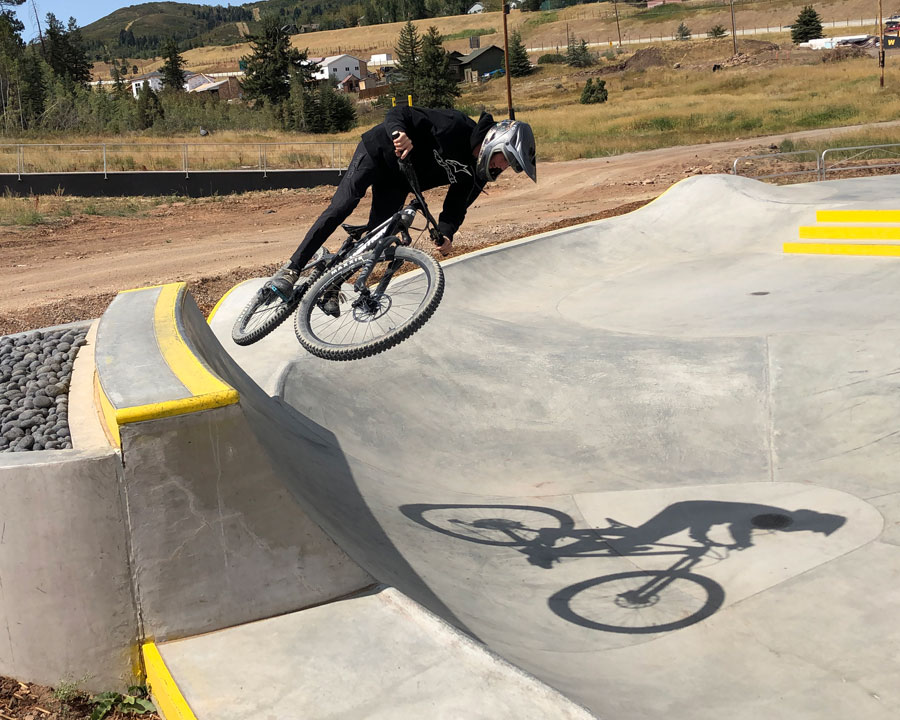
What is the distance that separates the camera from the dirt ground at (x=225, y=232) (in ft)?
51.8

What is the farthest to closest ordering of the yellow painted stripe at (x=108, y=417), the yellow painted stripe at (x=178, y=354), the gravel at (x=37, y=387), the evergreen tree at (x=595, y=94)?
the evergreen tree at (x=595, y=94), the gravel at (x=37, y=387), the yellow painted stripe at (x=178, y=354), the yellow painted stripe at (x=108, y=417)

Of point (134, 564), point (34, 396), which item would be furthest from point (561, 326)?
point (134, 564)

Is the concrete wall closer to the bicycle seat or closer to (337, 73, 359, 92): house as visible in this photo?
the bicycle seat

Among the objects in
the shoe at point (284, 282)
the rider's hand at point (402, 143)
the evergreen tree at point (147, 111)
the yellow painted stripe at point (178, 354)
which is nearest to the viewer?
the yellow painted stripe at point (178, 354)

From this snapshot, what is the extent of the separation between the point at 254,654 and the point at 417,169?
142 inches

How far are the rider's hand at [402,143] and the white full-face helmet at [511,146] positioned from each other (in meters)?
0.52

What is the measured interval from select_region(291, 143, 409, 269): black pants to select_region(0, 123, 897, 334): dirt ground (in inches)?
194

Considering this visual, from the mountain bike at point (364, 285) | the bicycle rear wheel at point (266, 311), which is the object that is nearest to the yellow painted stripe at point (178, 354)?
the bicycle rear wheel at point (266, 311)

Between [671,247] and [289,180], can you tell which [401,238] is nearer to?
[671,247]

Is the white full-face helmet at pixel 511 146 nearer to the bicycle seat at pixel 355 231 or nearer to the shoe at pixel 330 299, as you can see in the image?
the bicycle seat at pixel 355 231

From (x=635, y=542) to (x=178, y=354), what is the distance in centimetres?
398

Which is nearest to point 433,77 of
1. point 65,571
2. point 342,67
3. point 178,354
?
point 178,354

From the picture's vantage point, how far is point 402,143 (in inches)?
237

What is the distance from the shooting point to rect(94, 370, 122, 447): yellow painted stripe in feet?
15.3
